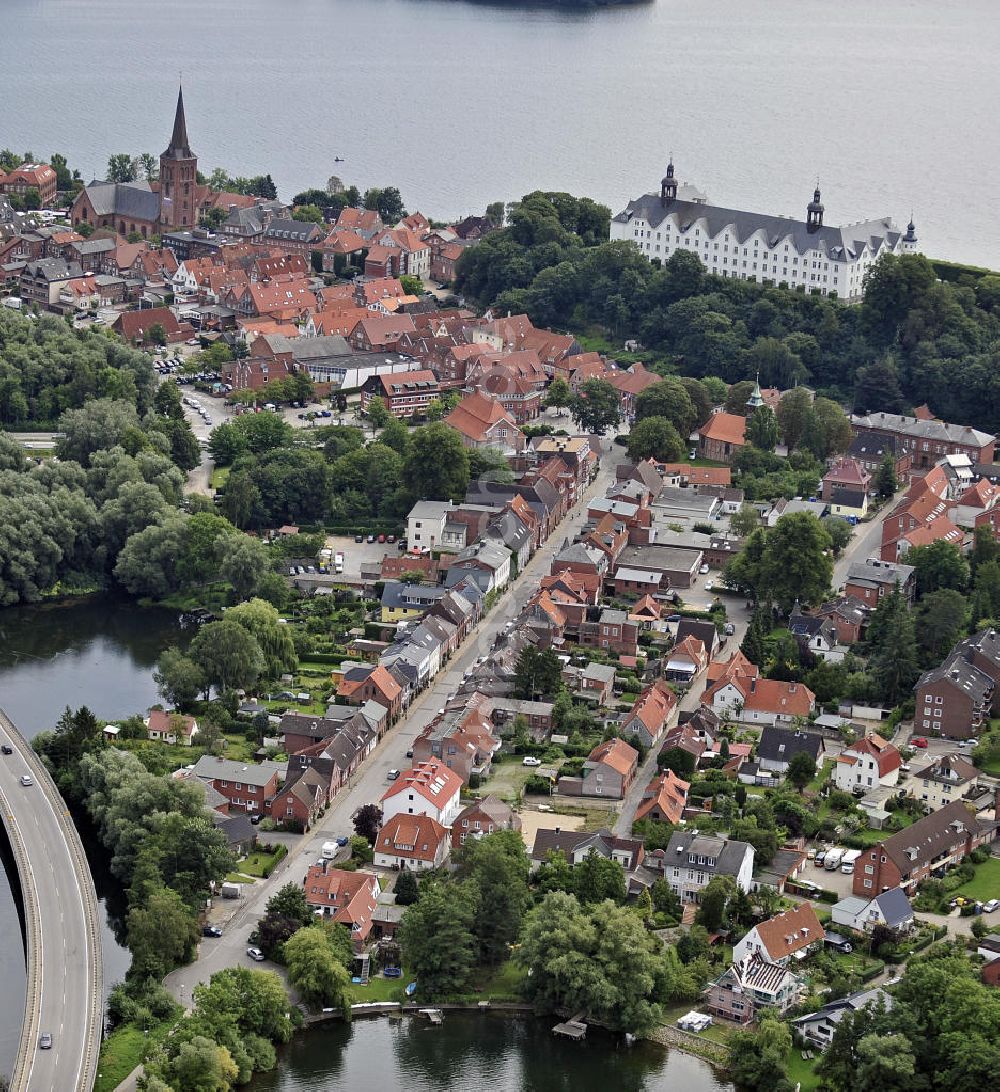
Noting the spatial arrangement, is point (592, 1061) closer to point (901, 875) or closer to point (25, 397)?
point (901, 875)

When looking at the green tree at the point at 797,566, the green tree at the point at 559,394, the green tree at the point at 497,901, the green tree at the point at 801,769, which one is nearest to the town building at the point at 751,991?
the green tree at the point at 497,901

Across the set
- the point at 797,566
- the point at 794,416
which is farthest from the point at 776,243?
the point at 797,566

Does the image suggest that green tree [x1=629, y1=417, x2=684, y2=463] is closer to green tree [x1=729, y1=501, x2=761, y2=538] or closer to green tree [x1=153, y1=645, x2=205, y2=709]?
green tree [x1=729, y1=501, x2=761, y2=538]

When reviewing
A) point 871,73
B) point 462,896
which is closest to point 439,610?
point 462,896

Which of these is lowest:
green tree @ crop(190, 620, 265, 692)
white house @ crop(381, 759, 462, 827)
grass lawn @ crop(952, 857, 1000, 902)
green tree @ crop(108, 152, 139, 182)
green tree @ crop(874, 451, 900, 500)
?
grass lawn @ crop(952, 857, 1000, 902)

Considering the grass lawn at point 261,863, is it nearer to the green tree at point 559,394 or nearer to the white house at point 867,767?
the white house at point 867,767

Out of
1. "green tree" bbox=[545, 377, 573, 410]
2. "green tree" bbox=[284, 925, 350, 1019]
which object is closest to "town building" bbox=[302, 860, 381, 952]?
"green tree" bbox=[284, 925, 350, 1019]

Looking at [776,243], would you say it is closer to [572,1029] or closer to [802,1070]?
[572,1029]
